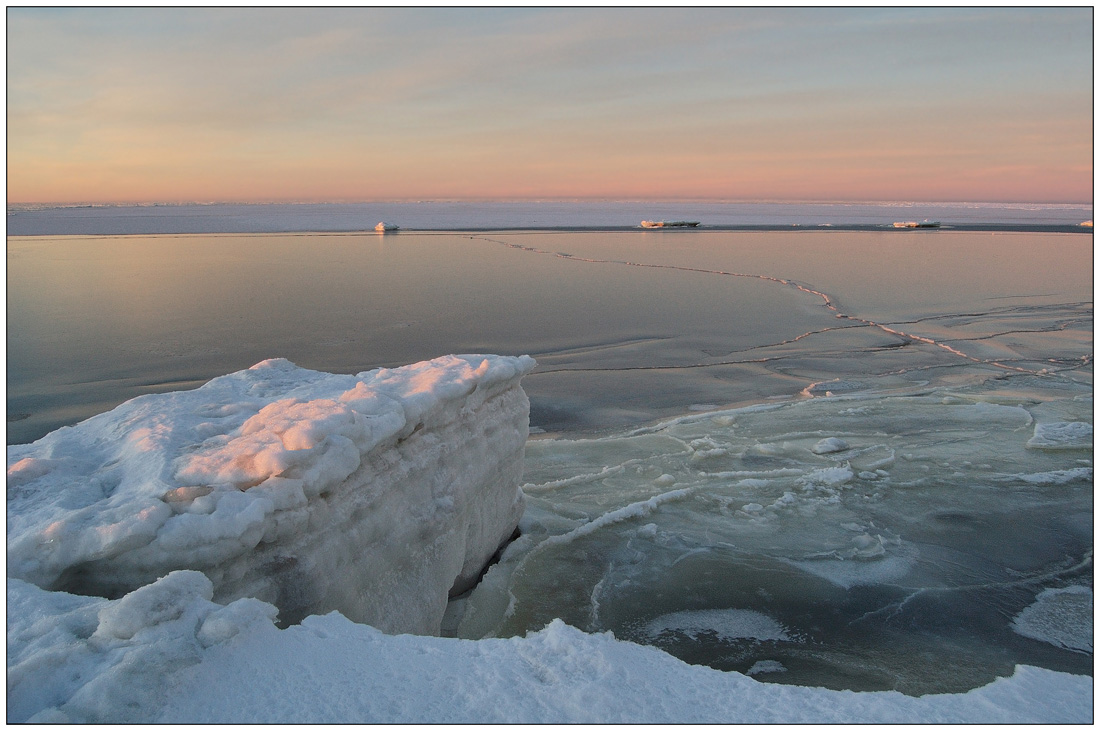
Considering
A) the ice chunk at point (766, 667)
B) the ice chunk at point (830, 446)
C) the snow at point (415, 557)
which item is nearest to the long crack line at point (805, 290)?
the ice chunk at point (830, 446)

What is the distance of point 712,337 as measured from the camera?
45.9ft

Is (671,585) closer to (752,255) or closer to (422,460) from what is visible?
(422,460)

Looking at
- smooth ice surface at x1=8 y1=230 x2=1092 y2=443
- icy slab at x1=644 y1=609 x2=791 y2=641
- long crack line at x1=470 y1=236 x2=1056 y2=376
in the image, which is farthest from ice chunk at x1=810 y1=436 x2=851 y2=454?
long crack line at x1=470 y1=236 x2=1056 y2=376

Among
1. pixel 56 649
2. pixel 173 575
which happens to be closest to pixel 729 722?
pixel 173 575

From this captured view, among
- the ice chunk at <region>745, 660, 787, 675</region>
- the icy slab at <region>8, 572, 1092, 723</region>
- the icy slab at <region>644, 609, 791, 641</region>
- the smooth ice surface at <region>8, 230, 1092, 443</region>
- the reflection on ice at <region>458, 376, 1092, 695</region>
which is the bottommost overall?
the ice chunk at <region>745, 660, 787, 675</region>

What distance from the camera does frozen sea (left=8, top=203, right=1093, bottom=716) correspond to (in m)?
5.00

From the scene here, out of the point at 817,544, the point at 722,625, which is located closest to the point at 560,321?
the point at 817,544

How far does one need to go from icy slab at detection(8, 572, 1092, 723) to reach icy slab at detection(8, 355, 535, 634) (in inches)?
13.3

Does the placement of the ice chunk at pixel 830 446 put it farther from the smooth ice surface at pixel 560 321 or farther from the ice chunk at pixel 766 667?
the ice chunk at pixel 766 667

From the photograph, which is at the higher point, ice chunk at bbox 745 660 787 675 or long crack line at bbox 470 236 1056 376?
long crack line at bbox 470 236 1056 376

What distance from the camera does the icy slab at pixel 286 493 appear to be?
340 cm

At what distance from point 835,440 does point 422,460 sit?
17.3ft

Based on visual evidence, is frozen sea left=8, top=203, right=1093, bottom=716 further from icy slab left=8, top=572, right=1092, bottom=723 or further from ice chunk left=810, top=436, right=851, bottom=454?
icy slab left=8, top=572, right=1092, bottom=723

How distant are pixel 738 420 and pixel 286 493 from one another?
21.9 feet
